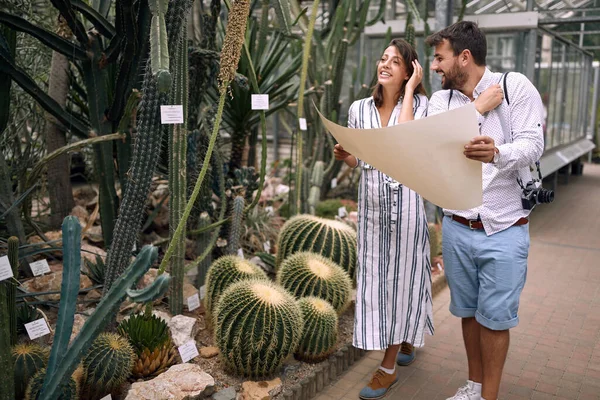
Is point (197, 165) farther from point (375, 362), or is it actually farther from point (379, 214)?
point (375, 362)

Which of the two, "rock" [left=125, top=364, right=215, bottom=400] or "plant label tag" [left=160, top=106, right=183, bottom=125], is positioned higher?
"plant label tag" [left=160, top=106, right=183, bottom=125]

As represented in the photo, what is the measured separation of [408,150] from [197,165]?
76.7 inches

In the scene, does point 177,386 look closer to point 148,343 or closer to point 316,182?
point 148,343

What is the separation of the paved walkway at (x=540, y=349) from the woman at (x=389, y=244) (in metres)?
0.25

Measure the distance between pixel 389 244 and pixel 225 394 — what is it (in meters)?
1.09

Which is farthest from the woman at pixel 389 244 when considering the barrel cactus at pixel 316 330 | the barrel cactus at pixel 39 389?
the barrel cactus at pixel 39 389

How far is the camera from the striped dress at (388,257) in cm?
295

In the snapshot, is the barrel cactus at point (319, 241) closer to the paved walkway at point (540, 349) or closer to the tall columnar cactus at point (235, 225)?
the tall columnar cactus at point (235, 225)

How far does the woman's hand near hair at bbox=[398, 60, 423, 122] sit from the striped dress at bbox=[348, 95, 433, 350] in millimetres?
145

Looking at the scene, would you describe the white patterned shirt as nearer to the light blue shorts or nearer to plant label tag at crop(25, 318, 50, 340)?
the light blue shorts

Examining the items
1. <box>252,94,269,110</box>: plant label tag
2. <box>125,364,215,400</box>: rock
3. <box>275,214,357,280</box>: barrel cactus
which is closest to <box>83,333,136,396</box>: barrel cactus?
<box>125,364,215,400</box>: rock

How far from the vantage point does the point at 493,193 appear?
247 centimetres

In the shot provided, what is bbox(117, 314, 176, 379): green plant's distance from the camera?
2766 mm

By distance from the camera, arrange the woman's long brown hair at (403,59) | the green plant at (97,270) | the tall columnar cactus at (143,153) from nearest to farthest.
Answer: the tall columnar cactus at (143,153) → the woman's long brown hair at (403,59) → the green plant at (97,270)
